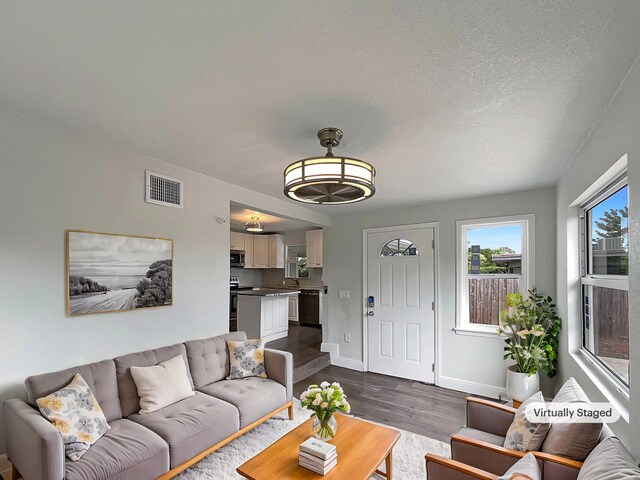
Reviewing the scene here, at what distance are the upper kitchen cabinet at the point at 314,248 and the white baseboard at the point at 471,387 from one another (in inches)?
149

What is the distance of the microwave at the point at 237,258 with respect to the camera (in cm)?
752

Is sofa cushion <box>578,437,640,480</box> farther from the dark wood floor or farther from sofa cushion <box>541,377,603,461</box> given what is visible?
the dark wood floor

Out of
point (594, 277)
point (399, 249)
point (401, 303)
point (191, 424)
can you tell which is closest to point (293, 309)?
point (401, 303)

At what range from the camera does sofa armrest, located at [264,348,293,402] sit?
10.5ft

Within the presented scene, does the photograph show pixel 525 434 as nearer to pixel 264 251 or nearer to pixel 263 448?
pixel 263 448

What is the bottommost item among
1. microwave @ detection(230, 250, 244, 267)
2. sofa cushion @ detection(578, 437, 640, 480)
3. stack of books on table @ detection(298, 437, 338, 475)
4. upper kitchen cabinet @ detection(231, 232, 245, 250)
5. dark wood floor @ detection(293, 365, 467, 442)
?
dark wood floor @ detection(293, 365, 467, 442)

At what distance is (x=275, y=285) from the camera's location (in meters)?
8.49

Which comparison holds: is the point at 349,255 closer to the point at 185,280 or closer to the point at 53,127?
the point at 185,280

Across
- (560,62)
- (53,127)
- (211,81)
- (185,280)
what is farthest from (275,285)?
(560,62)

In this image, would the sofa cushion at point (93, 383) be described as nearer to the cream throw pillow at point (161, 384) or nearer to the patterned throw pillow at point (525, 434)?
the cream throw pillow at point (161, 384)

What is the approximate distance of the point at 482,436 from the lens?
2.18 m

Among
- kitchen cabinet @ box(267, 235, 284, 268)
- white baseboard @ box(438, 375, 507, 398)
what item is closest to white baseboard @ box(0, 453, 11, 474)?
white baseboard @ box(438, 375, 507, 398)

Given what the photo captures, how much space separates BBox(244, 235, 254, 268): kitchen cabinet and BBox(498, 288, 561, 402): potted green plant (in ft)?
19.4

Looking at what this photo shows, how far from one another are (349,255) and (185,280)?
2793mm
